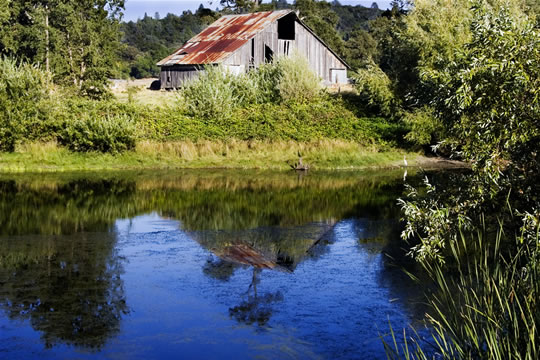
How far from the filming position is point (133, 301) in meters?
14.6

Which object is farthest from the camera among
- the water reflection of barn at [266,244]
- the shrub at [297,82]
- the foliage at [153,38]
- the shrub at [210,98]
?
the foliage at [153,38]

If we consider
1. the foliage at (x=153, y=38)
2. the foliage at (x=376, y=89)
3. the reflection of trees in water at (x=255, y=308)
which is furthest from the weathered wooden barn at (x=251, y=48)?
the foliage at (x=153, y=38)

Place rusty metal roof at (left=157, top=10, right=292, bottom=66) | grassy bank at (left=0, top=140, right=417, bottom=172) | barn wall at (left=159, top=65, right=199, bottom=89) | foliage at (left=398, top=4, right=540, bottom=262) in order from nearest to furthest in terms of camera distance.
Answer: foliage at (left=398, top=4, right=540, bottom=262), grassy bank at (left=0, top=140, right=417, bottom=172), rusty metal roof at (left=157, top=10, right=292, bottom=66), barn wall at (left=159, top=65, right=199, bottom=89)

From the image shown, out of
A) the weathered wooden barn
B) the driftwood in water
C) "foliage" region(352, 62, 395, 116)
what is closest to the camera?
the driftwood in water

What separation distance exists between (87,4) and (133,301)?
54.9m

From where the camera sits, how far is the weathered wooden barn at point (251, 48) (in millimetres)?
56388

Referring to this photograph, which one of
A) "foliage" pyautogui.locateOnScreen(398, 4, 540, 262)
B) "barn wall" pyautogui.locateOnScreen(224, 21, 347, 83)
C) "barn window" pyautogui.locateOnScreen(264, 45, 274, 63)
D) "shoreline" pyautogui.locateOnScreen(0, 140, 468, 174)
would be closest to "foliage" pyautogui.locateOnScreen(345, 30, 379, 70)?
"barn wall" pyautogui.locateOnScreen(224, 21, 347, 83)

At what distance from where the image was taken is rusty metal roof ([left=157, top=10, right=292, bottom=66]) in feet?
184

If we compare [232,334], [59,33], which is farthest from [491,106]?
[59,33]

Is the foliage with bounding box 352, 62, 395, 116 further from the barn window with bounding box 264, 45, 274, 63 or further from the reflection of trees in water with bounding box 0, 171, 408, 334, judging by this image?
the barn window with bounding box 264, 45, 274, 63

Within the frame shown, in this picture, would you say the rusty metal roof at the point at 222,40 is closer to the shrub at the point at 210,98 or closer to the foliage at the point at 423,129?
the shrub at the point at 210,98

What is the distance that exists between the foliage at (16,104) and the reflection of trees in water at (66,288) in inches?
624

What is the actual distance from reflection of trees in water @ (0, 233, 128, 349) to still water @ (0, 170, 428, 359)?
0.04 meters

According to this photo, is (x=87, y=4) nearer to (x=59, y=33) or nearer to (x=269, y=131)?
(x=59, y=33)
